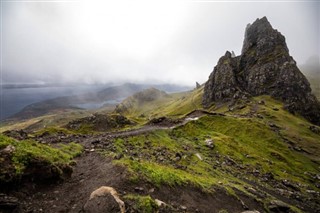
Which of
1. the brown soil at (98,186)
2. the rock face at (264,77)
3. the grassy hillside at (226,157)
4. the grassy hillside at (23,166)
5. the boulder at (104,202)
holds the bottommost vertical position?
the grassy hillside at (226,157)

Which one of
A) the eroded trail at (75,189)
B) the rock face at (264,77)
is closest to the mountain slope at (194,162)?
the eroded trail at (75,189)

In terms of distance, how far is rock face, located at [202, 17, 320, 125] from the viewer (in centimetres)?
14538

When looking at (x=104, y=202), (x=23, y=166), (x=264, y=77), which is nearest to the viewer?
(x=104, y=202)

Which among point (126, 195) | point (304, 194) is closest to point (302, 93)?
point (304, 194)

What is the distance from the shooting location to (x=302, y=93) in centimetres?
14675

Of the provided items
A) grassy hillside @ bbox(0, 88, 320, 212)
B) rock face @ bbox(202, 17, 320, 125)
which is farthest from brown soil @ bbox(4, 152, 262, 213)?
rock face @ bbox(202, 17, 320, 125)

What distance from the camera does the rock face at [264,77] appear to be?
145 metres

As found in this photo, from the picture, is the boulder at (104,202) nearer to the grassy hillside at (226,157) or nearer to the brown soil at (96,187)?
the brown soil at (96,187)

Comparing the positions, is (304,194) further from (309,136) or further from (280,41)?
(280,41)

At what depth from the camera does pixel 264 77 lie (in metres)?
159

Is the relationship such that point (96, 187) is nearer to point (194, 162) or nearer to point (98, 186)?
point (98, 186)

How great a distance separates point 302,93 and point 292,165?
9222cm

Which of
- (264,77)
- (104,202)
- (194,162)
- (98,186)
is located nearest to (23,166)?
(98,186)

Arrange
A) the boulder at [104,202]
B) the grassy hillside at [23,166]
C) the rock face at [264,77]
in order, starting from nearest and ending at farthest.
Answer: the boulder at [104,202] → the grassy hillside at [23,166] → the rock face at [264,77]
